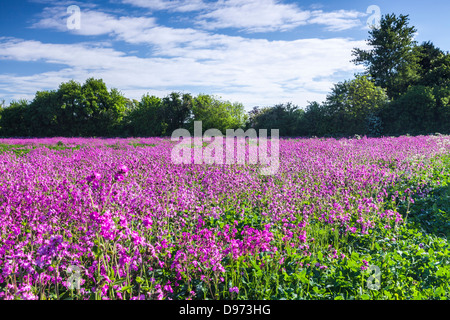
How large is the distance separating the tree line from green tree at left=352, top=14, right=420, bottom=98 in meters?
0.12

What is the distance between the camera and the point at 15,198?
5.04 m

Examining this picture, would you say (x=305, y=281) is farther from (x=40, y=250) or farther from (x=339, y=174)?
(x=339, y=174)

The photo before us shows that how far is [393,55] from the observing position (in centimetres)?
4306

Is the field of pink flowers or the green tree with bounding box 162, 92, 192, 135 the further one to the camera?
the green tree with bounding box 162, 92, 192, 135

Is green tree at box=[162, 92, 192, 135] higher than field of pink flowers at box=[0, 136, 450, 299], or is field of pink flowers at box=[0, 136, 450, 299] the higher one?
green tree at box=[162, 92, 192, 135]

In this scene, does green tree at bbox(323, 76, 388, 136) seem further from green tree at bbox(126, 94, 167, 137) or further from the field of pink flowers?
the field of pink flowers

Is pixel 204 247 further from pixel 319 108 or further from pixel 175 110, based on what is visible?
pixel 175 110

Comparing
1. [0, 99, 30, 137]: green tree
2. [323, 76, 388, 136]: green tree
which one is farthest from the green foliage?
[0, 99, 30, 137]: green tree

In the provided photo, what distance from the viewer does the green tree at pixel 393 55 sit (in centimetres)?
4197

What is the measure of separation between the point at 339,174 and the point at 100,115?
45.8 meters

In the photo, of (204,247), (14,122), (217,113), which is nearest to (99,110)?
(14,122)

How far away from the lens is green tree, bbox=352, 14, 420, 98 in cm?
4197

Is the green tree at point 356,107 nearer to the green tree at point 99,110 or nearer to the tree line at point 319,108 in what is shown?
the tree line at point 319,108

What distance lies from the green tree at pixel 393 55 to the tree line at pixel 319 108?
0.12 metres
